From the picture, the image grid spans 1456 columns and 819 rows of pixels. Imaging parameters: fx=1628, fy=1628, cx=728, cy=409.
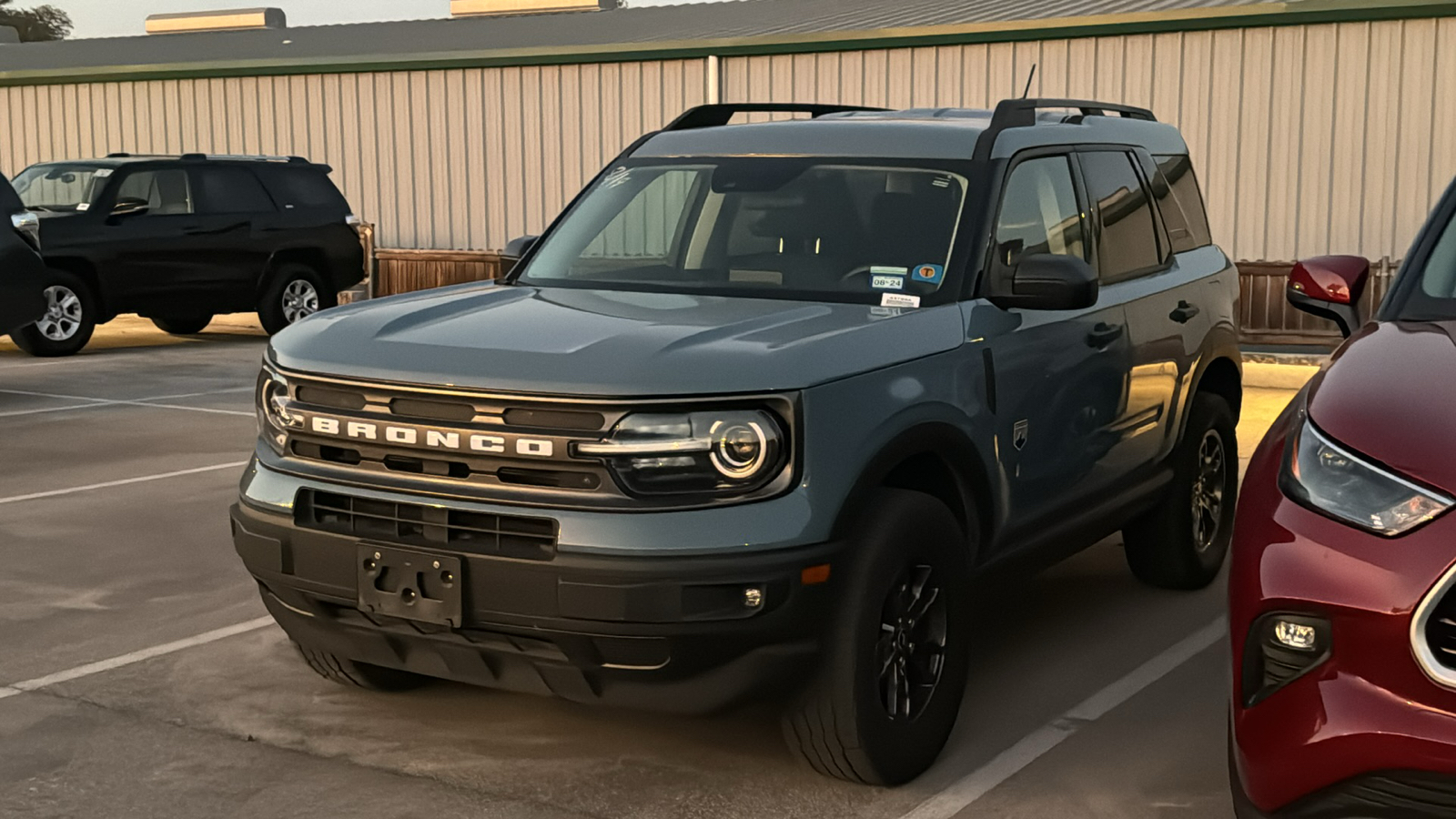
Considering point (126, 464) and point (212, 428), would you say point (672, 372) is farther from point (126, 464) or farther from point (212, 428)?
point (212, 428)

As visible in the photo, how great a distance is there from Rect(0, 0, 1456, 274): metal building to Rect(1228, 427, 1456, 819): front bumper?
13.1m

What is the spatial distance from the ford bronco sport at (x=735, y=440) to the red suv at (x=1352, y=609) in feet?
3.45

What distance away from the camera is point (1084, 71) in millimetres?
16734

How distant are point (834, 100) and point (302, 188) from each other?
5.92 metres

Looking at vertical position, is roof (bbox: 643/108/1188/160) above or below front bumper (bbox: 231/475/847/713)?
above

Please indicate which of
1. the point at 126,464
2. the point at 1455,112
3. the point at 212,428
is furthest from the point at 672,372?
the point at 1455,112

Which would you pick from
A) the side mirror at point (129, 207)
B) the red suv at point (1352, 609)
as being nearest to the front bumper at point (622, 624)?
the red suv at point (1352, 609)

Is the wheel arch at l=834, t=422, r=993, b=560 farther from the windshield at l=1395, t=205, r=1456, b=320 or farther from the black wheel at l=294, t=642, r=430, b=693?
the black wheel at l=294, t=642, r=430, b=693

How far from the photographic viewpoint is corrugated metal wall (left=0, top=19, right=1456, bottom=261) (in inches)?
601

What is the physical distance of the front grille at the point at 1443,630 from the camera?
10.0 feet

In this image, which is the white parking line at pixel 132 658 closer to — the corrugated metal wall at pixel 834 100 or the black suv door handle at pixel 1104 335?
the black suv door handle at pixel 1104 335

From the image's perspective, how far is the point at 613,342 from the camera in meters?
4.20

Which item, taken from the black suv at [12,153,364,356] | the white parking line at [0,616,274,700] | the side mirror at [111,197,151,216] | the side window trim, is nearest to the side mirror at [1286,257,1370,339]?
the side window trim

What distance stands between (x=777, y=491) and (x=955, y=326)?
1.03 m
